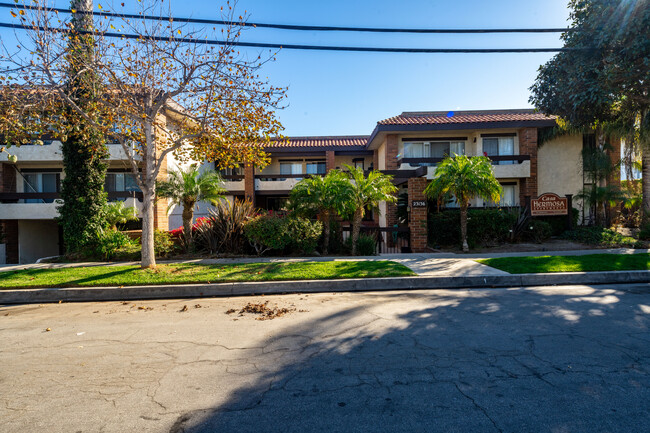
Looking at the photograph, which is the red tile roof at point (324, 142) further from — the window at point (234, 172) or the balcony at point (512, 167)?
the balcony at point (512, 167)

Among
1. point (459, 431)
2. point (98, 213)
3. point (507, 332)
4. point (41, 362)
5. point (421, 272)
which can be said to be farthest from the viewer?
point (98, 213)

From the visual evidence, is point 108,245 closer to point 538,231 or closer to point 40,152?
point 40,152

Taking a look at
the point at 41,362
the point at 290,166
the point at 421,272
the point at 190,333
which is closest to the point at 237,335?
the point at 190,333

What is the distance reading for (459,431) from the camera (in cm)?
259

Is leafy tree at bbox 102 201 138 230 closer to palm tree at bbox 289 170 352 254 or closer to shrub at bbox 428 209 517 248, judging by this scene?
palm tree at bbox 289 170 352 254

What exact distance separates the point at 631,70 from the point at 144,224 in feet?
45.6

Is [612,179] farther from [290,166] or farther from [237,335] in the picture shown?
[237,335]

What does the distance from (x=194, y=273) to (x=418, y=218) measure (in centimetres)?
787

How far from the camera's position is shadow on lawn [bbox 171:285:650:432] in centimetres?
274

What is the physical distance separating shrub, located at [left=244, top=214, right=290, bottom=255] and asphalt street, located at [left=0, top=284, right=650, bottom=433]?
17.0ft

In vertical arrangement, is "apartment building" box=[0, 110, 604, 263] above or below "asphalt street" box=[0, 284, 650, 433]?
above

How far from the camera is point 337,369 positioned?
144 inches

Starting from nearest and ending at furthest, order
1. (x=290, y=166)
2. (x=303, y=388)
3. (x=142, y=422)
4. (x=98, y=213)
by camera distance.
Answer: (x=142, y=422) < (x=303, y=388) < (x=98, y=213) < (x=290, y=166)

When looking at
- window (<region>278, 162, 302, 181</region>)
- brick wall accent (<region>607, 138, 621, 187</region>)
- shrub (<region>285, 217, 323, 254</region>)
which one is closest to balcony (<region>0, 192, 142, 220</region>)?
shrub (<region>285, 217, 323, 254</region>)
